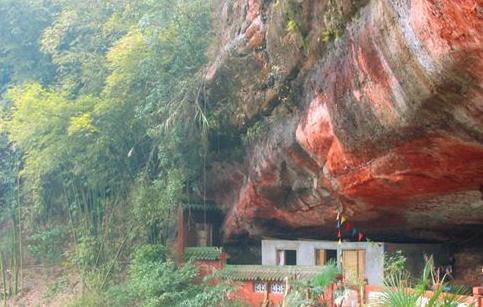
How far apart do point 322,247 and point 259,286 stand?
150 cm

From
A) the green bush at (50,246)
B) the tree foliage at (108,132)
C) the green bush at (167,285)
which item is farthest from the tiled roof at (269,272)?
the green bush at (50,246)

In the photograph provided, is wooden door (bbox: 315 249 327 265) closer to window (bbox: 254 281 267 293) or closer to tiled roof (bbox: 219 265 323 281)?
tiled roof (bbox: 219 265 323 281)

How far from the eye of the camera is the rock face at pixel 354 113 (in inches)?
236

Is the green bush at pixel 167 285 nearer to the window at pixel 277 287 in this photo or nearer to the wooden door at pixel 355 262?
the window at pixel 277 287

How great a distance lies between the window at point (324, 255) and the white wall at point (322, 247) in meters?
0.08

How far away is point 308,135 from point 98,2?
11.2 meters

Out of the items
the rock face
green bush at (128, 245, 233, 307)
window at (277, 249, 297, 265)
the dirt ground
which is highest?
the rock face

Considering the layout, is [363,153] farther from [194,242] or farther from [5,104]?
[5,104]

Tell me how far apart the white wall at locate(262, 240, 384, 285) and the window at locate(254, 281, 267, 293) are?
0.96m

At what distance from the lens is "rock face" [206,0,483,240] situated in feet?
19.7

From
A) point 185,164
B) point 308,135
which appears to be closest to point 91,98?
point 185,164

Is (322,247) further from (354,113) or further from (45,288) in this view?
(45,288)

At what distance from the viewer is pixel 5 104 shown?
19.0 m

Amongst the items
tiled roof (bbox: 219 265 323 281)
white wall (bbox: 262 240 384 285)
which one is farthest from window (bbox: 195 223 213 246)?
tiled roof (bbox: 219 265 323 281)
